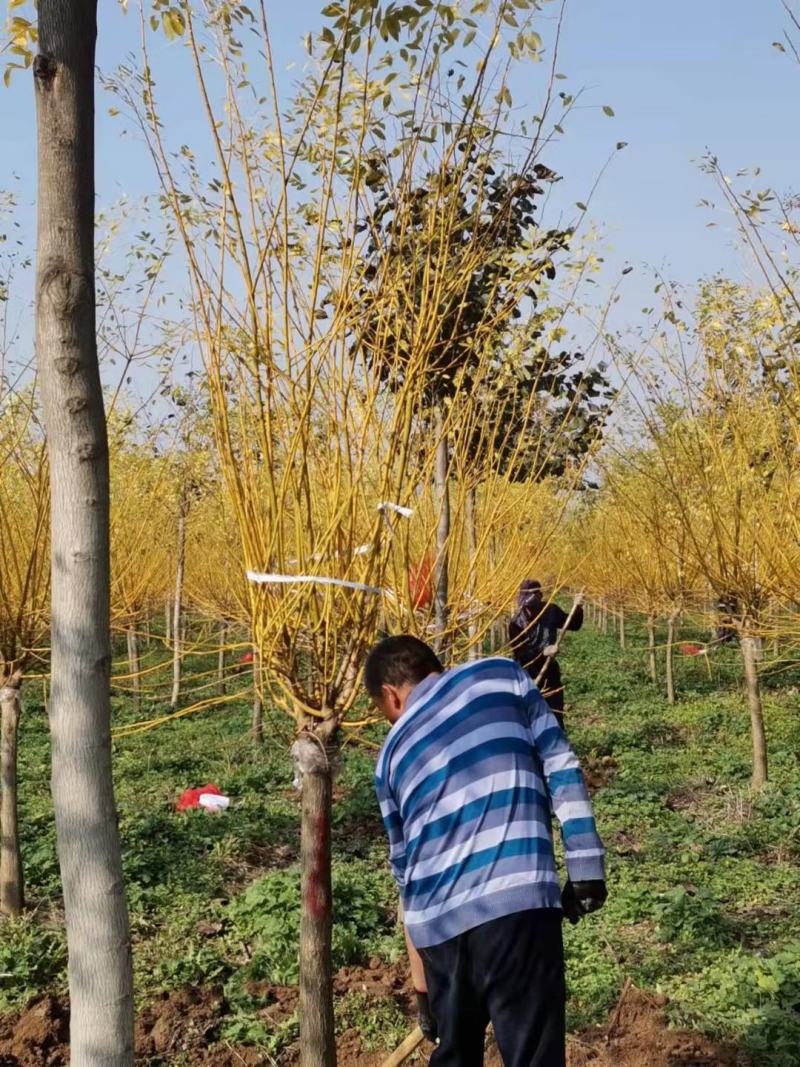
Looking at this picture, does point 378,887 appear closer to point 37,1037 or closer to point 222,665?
point 37,1037

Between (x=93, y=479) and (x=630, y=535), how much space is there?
14067mm

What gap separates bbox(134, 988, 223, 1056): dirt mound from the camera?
3.78 metres

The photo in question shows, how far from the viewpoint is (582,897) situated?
2543 millimetres

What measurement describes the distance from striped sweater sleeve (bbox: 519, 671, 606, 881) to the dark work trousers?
15 centimetres

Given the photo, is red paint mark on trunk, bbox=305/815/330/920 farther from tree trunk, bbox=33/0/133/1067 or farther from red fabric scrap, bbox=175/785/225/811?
red fabric scrap, bbox=175/785/225/811

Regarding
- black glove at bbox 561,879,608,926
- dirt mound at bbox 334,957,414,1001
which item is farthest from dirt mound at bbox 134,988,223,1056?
black glove at bbox 561,879,608,926

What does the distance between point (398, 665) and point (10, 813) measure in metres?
3.38

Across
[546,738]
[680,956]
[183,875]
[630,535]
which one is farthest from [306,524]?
[630,535]

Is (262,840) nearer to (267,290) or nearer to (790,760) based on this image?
(267,290)

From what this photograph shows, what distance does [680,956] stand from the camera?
4.55 meters

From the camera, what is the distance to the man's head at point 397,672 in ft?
8.83

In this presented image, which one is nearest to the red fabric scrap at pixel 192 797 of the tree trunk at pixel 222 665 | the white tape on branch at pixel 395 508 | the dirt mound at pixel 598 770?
the tree trunk at pixel 222 665

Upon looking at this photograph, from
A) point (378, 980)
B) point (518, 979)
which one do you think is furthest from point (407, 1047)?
point (378, 980)

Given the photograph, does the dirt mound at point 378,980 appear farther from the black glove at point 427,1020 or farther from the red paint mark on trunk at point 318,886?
the black glove at point 427,1020
